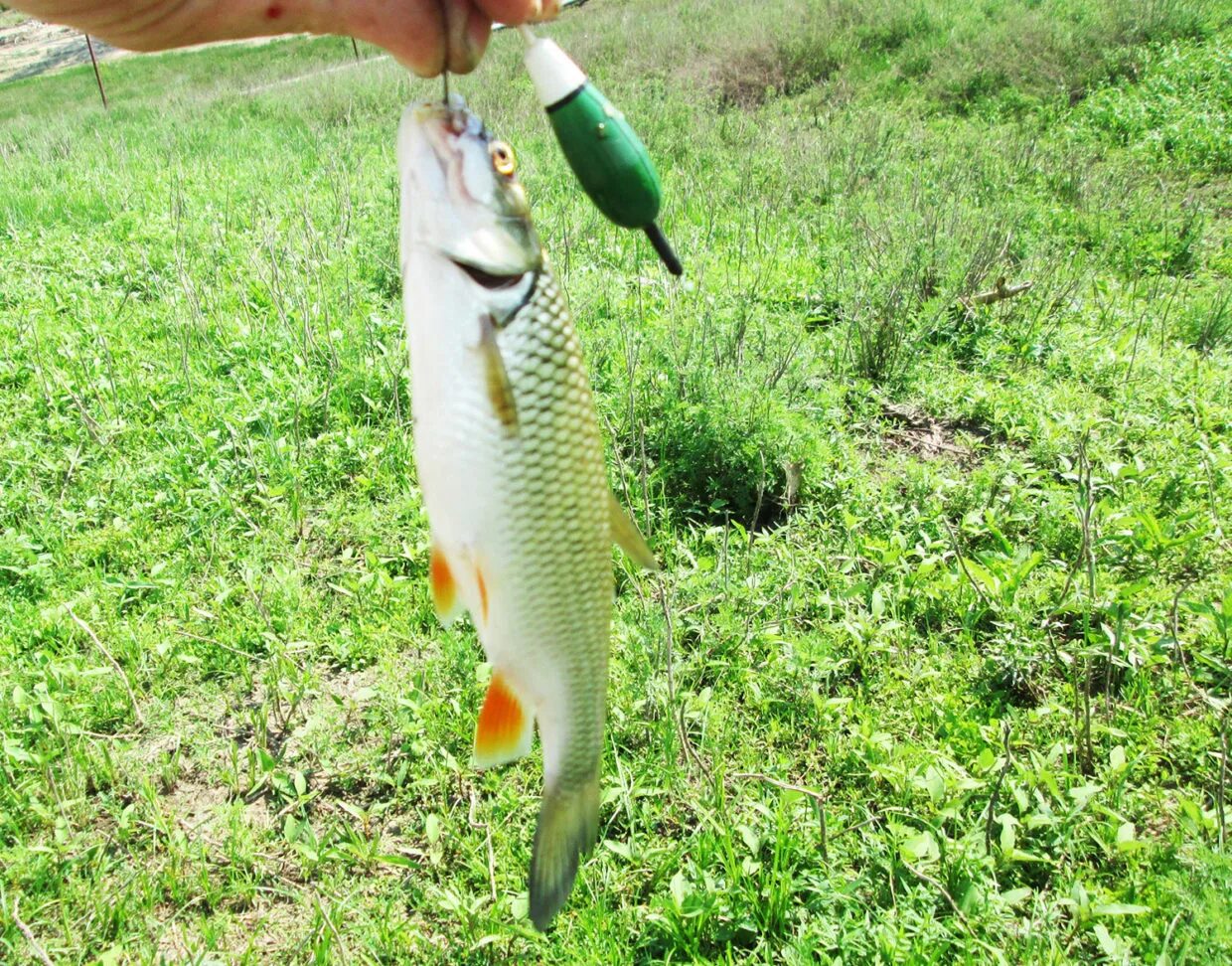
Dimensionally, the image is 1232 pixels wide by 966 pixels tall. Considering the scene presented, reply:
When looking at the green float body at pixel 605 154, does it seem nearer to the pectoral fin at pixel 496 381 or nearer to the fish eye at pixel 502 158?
the fish eye at pixel 502 158

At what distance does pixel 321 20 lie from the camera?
182cm

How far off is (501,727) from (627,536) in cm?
34

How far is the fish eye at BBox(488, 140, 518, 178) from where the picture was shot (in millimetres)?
1255

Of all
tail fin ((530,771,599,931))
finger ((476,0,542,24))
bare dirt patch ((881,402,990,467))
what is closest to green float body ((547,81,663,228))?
finger ((476,0,542,24))

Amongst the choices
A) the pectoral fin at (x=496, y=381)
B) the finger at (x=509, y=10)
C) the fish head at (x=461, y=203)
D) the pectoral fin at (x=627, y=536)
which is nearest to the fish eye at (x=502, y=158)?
the fish head at (x=461, y=203)

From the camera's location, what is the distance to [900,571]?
362 centimetres

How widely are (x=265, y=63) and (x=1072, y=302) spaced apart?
81.8 feet

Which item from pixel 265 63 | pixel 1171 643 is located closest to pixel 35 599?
pixel 1171 643

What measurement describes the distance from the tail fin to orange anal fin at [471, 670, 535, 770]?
0.12 m

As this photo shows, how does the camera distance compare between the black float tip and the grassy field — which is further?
the grassy field

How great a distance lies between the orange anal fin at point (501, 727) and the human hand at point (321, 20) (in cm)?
106

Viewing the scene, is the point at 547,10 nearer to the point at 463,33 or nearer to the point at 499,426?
the point at 463,33

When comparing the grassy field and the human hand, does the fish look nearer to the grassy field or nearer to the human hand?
the human hand

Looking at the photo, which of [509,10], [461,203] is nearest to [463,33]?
[509,10]
